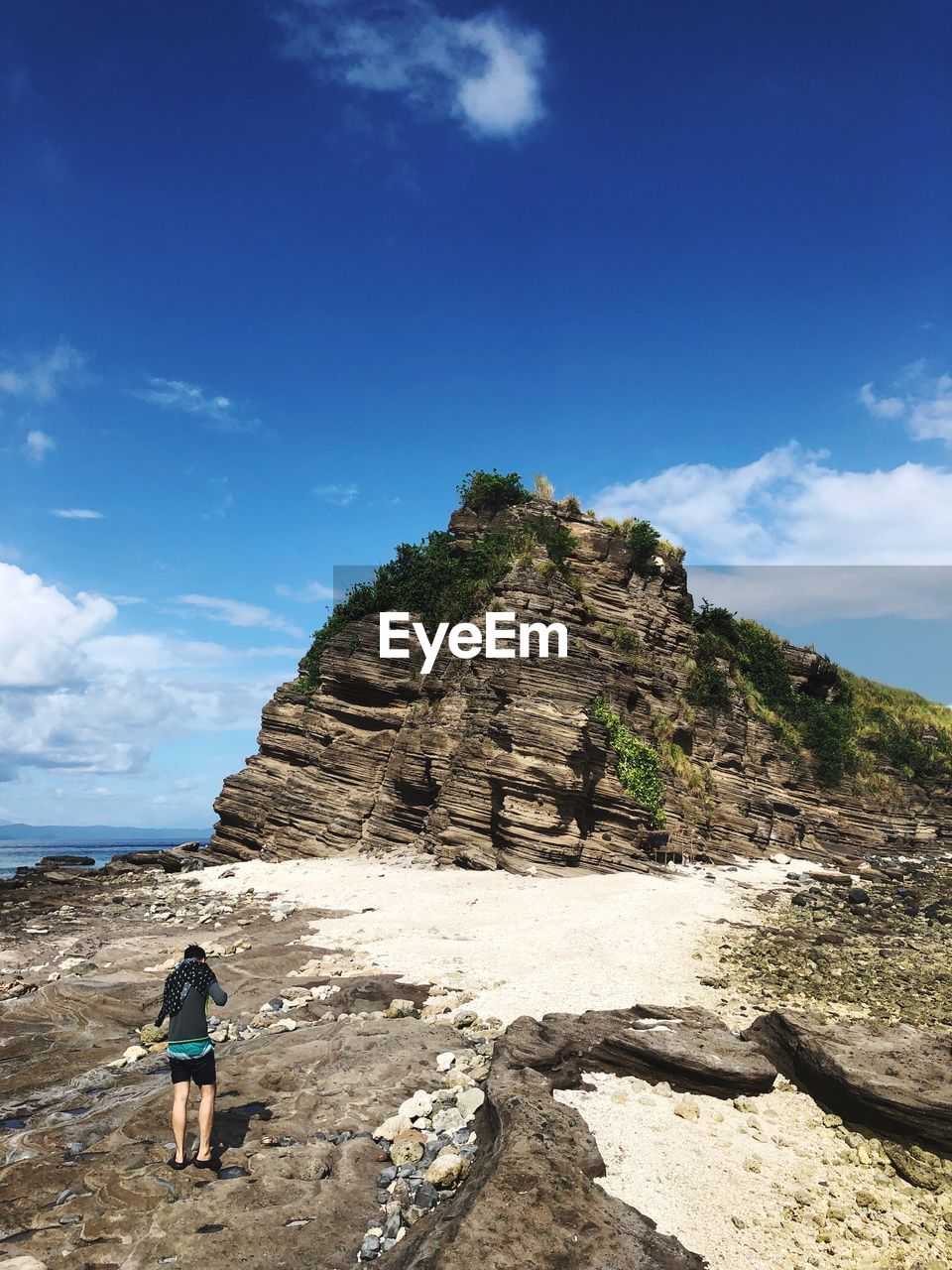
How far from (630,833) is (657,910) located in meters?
8.12

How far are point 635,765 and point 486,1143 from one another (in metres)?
20.9

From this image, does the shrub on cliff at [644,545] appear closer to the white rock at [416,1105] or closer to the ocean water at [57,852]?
the white rock at [416,1105]

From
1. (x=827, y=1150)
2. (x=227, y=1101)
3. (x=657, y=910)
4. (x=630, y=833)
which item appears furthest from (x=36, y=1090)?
(x=630, y=833)

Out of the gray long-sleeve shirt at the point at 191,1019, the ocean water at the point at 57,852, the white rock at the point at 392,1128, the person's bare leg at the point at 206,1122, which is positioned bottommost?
the ocean water at the point at 57,852

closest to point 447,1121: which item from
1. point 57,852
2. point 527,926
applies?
point 527,926

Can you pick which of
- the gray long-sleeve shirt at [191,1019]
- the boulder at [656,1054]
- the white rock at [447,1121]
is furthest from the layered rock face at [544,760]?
the gray long-sleeve shirt at [191,1019]

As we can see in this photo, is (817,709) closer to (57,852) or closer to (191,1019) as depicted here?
(191,1019)

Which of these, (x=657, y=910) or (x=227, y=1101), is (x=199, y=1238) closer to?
(x=227, y=1101)

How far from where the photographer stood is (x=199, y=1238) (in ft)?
18.0

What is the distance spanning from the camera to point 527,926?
16.1 m

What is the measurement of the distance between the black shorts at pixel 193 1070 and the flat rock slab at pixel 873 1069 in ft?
21.3

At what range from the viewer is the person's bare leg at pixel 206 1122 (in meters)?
6.47

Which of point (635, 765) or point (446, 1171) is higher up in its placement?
point (635, 765)

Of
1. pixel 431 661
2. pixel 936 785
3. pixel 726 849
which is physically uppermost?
pixel 431 661
